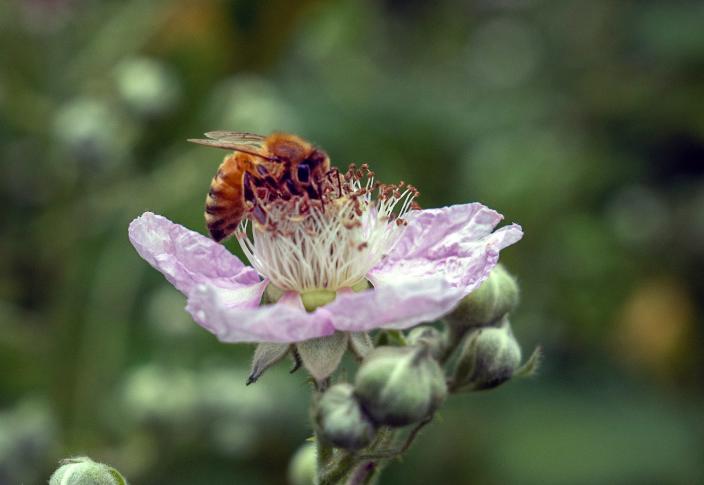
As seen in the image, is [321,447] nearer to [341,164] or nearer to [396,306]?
[396,306]

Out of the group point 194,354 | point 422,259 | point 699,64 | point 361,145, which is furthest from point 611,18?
point 422,259

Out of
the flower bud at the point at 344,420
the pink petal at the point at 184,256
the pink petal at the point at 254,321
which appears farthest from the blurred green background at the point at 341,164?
the flower bud at the point at 344,420

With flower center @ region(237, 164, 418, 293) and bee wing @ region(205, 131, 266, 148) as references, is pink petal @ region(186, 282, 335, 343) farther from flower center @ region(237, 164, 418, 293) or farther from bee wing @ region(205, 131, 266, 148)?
bee wing @ region(205, 131, 266, 148)

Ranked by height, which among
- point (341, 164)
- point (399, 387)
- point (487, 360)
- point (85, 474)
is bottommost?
point (341, 164)

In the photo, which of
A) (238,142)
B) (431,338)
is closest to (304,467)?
(431,338)

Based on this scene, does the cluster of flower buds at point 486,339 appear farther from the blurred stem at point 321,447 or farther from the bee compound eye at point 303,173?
the bee compound eye at point 303,173

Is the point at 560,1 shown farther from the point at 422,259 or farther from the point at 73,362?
the point at 422,259
